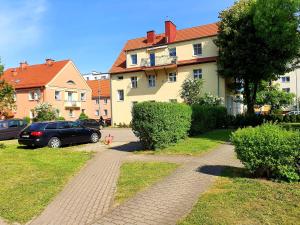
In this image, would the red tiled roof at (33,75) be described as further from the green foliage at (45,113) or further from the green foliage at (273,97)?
the green foliage at (273,97)

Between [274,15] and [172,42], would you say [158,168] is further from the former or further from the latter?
[172,42]

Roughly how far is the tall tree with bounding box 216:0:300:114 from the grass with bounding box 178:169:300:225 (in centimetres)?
1662

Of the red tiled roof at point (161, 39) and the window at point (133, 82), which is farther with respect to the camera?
the window at point (133, 82)

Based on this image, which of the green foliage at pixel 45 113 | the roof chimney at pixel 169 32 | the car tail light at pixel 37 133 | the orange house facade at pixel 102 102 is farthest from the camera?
the orange house facade at pixel 102 102

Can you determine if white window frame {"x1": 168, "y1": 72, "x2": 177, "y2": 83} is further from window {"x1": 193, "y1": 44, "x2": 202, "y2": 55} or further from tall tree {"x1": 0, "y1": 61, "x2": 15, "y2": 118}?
tall tree {"x1": 0, "y1": 61, "x2": 15, "y2": 118}

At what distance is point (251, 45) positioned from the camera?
2777cm

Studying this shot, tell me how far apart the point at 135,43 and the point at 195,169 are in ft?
110

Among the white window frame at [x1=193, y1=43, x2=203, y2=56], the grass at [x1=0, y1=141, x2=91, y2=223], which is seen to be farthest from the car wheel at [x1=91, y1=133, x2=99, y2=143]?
the white window frame at [x1=193, y1=43, x2=203, y2=56]

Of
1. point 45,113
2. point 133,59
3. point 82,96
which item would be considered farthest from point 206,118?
point 82,96

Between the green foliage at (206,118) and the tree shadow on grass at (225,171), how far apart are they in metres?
8.74

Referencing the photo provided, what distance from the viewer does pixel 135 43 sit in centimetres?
4172

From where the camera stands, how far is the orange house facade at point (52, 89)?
4712 cm

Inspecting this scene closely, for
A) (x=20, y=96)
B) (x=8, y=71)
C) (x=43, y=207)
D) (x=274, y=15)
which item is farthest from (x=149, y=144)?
(x=8, y=71)

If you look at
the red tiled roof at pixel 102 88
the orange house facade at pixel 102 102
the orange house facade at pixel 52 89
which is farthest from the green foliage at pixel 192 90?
the red tiled roof at pixel 102 88
